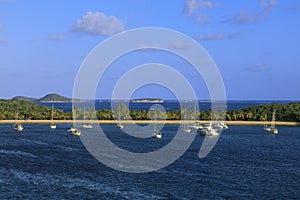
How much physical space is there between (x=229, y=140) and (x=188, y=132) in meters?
22.0

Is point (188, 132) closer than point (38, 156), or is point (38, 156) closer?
point (38, 156)

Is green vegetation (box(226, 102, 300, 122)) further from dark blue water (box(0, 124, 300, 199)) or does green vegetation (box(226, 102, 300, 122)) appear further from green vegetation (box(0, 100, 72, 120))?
dark blue water (box(0, 124, 300, 199))

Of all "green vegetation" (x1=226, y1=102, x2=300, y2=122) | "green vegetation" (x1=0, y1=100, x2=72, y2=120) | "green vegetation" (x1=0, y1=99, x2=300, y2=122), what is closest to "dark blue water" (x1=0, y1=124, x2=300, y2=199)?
"green vegetation" (x1=0, y1=99, x2=300, y2=122)

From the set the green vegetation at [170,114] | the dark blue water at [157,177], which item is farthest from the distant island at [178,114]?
the dark blue water at [157,177]

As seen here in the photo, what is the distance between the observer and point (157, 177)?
187 feet

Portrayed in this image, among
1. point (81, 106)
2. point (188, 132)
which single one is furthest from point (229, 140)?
point (81, 106)

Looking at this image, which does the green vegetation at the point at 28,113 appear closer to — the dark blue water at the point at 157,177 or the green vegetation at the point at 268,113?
the green vegetation at the point at 268,113

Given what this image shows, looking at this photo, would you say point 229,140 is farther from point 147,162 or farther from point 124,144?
point 147,162

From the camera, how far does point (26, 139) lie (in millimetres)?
108438

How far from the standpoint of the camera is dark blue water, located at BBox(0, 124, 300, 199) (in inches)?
1886

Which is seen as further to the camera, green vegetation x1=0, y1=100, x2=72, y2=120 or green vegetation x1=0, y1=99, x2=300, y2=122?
green vegetation x1=0, y1=100, x2=72, y2=120

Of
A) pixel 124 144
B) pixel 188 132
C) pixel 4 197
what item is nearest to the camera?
pixel 4 197

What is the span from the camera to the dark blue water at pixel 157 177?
47.9 meters

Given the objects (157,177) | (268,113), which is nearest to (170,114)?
(268,113)
